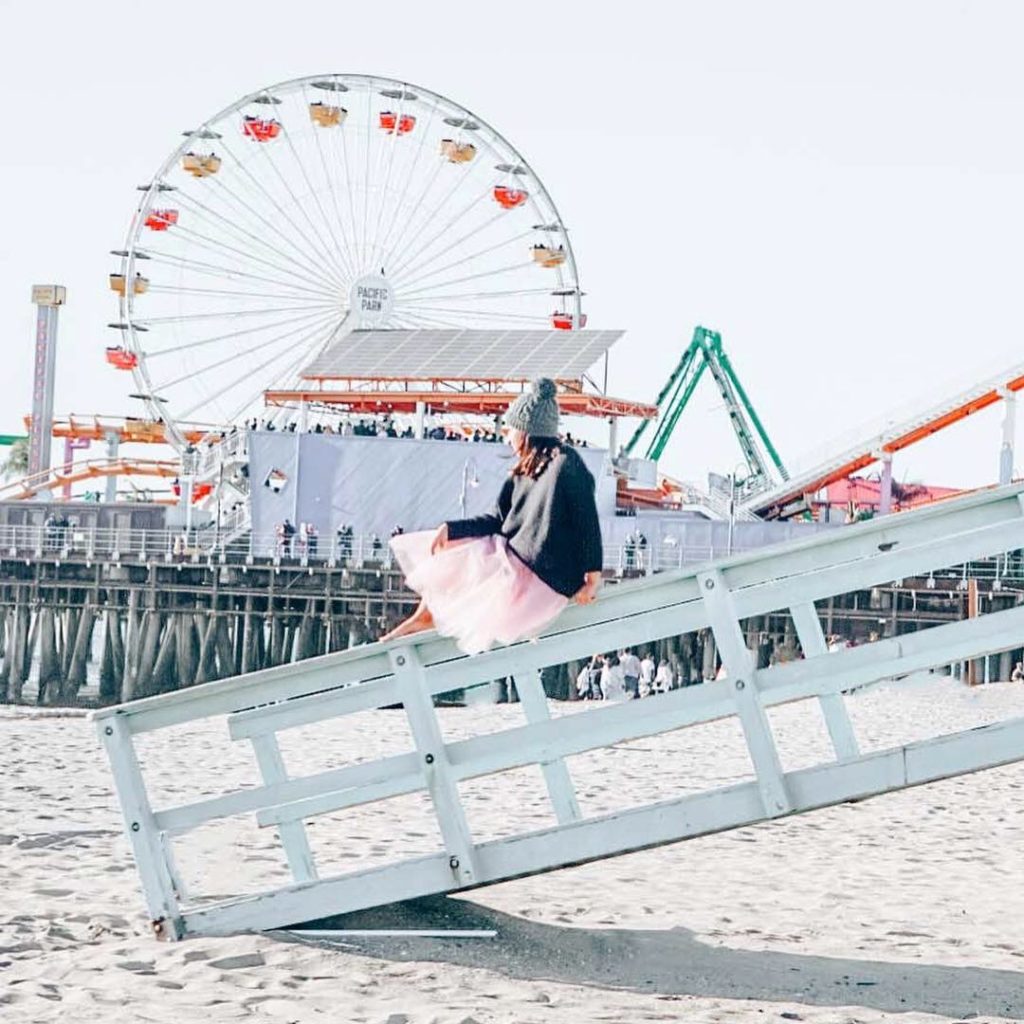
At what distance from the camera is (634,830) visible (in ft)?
19.8

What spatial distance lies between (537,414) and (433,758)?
1.29 m

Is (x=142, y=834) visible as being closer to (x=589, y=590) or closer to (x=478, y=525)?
(x=478, y=525)

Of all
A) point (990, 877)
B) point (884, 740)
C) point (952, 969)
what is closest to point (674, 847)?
point (990, 877)

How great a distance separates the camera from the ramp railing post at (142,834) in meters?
6.37

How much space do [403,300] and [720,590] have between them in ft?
143

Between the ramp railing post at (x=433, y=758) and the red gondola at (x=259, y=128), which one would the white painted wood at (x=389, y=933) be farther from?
the red gondola at (x=259, y=128)

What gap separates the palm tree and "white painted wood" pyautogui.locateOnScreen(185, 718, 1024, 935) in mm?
87267

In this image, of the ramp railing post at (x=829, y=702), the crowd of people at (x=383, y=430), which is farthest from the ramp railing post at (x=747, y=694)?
the crowd of people at (x=383, y=430)

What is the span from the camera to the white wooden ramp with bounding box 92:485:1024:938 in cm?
574

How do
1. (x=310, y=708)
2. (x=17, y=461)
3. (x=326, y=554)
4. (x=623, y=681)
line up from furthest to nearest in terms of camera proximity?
(x=17, y=461)
(x=326, y=554)
(x=623, y=681)
(x=310, y=708)

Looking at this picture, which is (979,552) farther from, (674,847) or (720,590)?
(674,847)

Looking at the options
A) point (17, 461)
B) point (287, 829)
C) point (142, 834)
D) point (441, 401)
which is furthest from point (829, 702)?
point (17, 461)

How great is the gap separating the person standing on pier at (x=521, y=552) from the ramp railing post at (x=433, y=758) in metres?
0.15

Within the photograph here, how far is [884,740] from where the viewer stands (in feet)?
51.1
